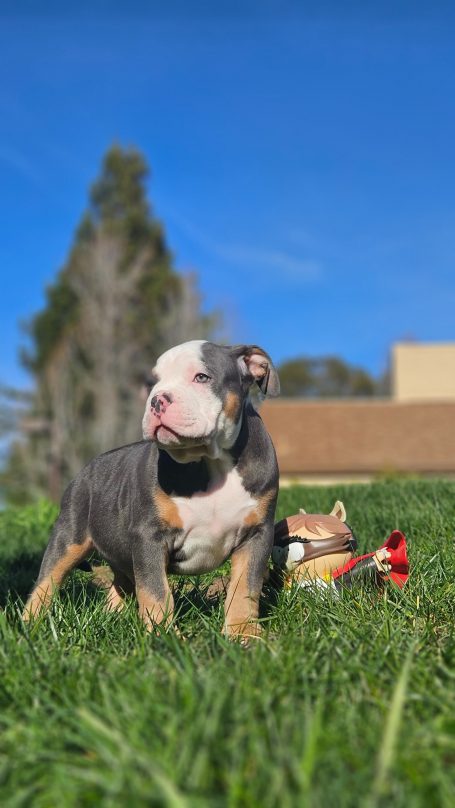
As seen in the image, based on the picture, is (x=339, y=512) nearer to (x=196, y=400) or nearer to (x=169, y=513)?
(x=169, y=513)

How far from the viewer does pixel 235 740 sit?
1.94 m

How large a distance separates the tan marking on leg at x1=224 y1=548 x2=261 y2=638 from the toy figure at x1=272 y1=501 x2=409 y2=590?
1.01 feet

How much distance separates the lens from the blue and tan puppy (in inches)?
150

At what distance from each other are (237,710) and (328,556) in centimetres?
246

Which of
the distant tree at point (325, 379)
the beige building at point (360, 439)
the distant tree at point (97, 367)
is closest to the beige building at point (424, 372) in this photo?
the beige building at point (360, 439)

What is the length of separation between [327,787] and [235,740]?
0.26 meters

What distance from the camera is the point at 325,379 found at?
72.4 metres

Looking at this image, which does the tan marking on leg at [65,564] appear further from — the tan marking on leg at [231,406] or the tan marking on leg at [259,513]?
the tan marking on leg at [231,406]

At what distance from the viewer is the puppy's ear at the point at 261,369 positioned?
14.5ft

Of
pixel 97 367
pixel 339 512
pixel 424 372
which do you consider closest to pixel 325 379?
pixel 424 372

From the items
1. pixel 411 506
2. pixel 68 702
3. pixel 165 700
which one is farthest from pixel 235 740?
pixel 411 506

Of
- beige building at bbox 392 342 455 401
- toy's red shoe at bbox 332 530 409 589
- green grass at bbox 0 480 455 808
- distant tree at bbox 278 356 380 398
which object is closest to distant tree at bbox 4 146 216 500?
beige building at bbox 392 342 455 401

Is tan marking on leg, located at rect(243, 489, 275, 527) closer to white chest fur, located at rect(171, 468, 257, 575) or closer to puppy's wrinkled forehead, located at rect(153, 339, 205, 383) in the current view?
white chest fur, located at rect(171, 468, 257, 575)

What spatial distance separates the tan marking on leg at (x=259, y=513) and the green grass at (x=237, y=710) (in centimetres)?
49
